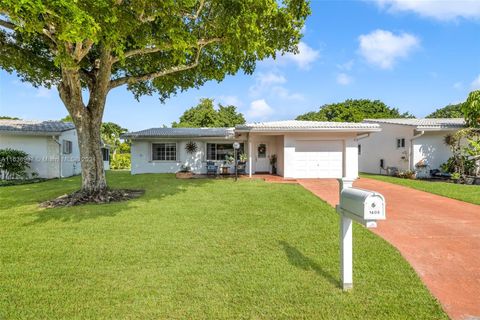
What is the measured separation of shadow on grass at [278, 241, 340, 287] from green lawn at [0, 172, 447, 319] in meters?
0.02

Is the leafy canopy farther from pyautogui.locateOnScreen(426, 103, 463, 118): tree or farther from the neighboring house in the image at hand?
pyautogui.locateOnScreen(426, 103, 463, 118): tree

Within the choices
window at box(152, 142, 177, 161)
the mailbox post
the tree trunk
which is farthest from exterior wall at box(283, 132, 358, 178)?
the mailbox post

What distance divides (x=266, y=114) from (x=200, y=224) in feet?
116

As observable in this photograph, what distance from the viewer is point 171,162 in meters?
18.5

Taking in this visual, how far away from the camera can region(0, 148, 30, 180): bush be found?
15.2 metres

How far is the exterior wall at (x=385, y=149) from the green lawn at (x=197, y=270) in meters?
13.3

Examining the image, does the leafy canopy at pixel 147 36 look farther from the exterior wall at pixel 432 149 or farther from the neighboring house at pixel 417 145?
the exterior wall at pixel 432 149

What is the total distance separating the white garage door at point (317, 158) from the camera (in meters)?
15.1

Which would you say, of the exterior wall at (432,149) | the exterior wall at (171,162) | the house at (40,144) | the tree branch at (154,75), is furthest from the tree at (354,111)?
the house at (40,144)

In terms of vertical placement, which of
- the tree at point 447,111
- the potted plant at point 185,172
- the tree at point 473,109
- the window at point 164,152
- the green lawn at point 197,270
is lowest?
the green lawn at point 197,270

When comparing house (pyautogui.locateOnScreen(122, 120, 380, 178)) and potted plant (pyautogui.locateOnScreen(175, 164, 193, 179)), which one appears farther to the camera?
potted plant (pyautogui.locateOnScreen(175, 164, 193, 179))

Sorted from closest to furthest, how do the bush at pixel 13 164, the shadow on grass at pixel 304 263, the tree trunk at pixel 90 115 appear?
the shadow on grass at pixel 304 263, the tree trunk at pixel 90 115, the bush at pixel 13 164

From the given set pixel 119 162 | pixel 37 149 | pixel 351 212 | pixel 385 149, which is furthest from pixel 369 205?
pixel 119 162

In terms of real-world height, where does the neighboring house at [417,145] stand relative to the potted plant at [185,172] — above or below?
above
